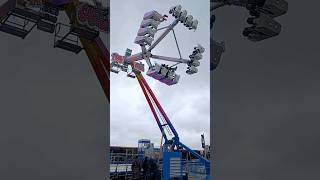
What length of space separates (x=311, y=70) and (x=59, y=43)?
1.76 meters

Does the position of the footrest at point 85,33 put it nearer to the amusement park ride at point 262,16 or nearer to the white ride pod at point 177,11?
the amusement park ride at point 262,16

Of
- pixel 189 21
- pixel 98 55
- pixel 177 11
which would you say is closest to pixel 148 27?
pixel 177 11

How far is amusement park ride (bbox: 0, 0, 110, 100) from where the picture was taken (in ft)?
8.30

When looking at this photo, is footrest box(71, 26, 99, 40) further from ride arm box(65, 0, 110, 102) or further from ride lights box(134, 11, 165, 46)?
ride lights box(134, 11, 165, 46)

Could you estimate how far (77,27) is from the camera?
9.56 feet

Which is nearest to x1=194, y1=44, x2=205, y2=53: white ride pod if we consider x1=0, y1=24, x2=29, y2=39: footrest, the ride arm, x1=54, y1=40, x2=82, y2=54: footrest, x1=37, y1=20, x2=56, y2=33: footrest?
the ride arm

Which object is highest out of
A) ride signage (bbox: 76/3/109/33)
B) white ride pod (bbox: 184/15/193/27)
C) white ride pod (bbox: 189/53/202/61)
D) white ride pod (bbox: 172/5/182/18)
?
white ride pod (bbox: 172/5/182/18)

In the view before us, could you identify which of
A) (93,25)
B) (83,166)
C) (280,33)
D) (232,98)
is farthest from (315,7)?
(83,166)

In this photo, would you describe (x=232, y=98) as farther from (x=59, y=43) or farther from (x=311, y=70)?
(x=59, y=43)

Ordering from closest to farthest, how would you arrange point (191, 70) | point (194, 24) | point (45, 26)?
point (45, 26)
point (194, 24)
point (191, 70)

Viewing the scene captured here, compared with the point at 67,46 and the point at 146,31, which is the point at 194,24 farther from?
the point at 67,46

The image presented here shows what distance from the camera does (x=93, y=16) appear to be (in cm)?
304

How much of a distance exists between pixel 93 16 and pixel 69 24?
0.25 m

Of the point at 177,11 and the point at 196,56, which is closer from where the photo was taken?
the point at 177,11
